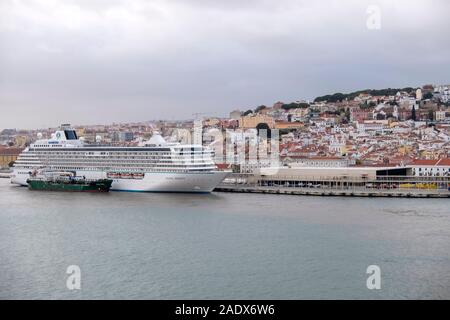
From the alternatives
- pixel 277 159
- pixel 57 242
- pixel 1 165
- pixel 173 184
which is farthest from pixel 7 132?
pixel 57 242

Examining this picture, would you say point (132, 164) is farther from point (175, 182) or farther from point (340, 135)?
point (340, 135)

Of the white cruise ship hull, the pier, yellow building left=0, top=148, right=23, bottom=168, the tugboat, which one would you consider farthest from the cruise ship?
yellow building left=0, top=148, right=23, bottom=168

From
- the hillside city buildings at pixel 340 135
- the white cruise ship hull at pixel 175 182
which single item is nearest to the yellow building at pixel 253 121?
the hillside city buildings at pixel 340 135

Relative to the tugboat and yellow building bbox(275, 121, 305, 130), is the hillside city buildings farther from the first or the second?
the tugboat

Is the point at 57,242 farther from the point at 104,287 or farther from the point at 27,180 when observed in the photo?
the point at 27,180

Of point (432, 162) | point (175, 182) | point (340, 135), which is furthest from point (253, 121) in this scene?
point (175, 182)

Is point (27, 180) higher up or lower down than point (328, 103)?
lower down
